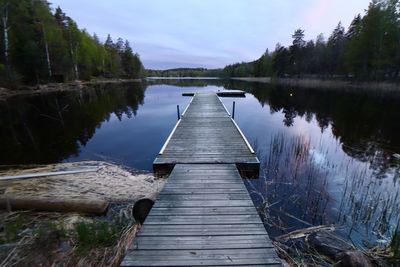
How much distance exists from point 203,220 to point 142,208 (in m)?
1.53

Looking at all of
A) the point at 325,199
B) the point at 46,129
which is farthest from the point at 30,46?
the point at 325,199

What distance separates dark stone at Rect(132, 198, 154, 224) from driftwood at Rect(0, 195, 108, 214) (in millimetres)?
1078

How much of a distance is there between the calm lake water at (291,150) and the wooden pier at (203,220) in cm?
129

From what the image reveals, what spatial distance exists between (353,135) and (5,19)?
38.1 metres

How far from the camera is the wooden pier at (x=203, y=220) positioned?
3250 millimetres

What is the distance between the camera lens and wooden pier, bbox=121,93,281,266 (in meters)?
3.25

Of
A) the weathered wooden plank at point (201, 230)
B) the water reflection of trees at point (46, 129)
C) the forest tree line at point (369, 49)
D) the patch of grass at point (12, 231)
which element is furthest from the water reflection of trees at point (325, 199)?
the forest tree line at point (369, 49)

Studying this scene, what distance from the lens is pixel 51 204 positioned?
5523mm

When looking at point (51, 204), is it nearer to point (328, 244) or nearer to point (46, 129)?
point (328, 244)

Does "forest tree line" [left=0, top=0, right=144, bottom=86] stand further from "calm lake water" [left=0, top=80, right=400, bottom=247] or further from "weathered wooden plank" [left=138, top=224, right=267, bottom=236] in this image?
"weathered wooden plank" [left=138, top=224, right=267, bottom=236]

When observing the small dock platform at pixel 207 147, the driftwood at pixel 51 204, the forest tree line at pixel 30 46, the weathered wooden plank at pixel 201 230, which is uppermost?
the forest tree line at pixel 30 46

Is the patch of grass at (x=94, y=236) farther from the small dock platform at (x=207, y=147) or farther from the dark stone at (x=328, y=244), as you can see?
the dark stone at (x=328, y=244)

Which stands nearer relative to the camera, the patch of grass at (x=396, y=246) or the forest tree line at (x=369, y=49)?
the patch of grass at (x=396, y=246)

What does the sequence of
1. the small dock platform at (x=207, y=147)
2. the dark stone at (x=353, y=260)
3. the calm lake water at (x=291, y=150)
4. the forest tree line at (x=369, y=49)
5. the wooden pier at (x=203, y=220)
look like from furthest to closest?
the forest tree line at (x=369, y=49) → the small dock platform at (x=207, y=147) → the calm lake water at (x=291, y=150) → the dark stone at (x=353, y=260) → the wooden pier at (x=203, y=220)
